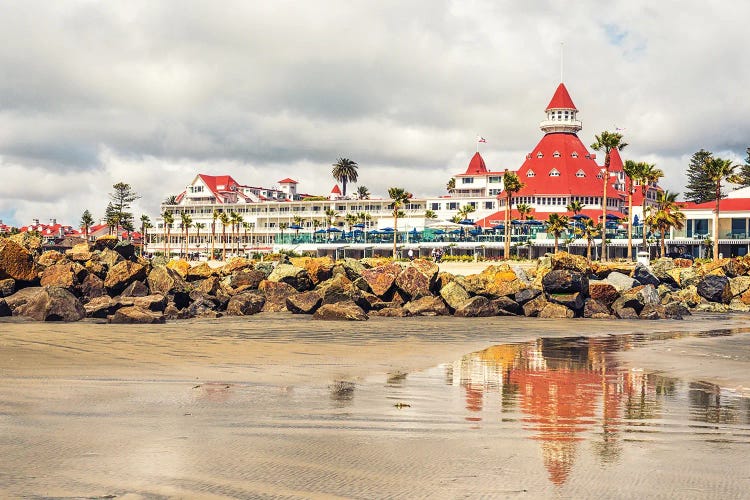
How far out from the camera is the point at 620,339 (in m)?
22.7

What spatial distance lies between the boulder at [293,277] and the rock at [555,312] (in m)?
11.9

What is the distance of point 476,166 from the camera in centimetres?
12356

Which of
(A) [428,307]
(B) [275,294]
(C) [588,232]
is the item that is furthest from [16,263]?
(C) [588,232]

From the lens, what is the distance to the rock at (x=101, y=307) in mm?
27672

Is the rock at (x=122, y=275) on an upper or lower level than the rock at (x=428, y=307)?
upper

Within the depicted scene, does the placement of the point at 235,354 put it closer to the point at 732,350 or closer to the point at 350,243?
the point at 732,350

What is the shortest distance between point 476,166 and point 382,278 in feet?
301

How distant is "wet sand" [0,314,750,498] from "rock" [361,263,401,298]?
15841mm

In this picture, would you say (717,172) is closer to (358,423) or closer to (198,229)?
(358,423)

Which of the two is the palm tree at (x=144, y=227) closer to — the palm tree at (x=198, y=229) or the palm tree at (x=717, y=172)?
the palm tree at (x=198, y=229)

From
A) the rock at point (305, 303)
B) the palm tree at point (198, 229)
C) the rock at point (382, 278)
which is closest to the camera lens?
the rock at point (305, 303)

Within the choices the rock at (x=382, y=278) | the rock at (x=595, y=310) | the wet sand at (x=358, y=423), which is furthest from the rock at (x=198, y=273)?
the wet sand at (x=358, y=423)

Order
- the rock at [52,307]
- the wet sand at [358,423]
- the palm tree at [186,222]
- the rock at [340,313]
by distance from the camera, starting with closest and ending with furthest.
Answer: the wet sand at [358,423], the rock at [52,307], the rock at [340,313], the palm tree at [186,222]

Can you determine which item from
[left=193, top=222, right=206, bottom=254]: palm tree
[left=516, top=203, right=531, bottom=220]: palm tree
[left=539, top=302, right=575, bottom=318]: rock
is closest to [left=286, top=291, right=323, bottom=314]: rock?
[left=539, top=302, right=575, bottom=318]: rock
